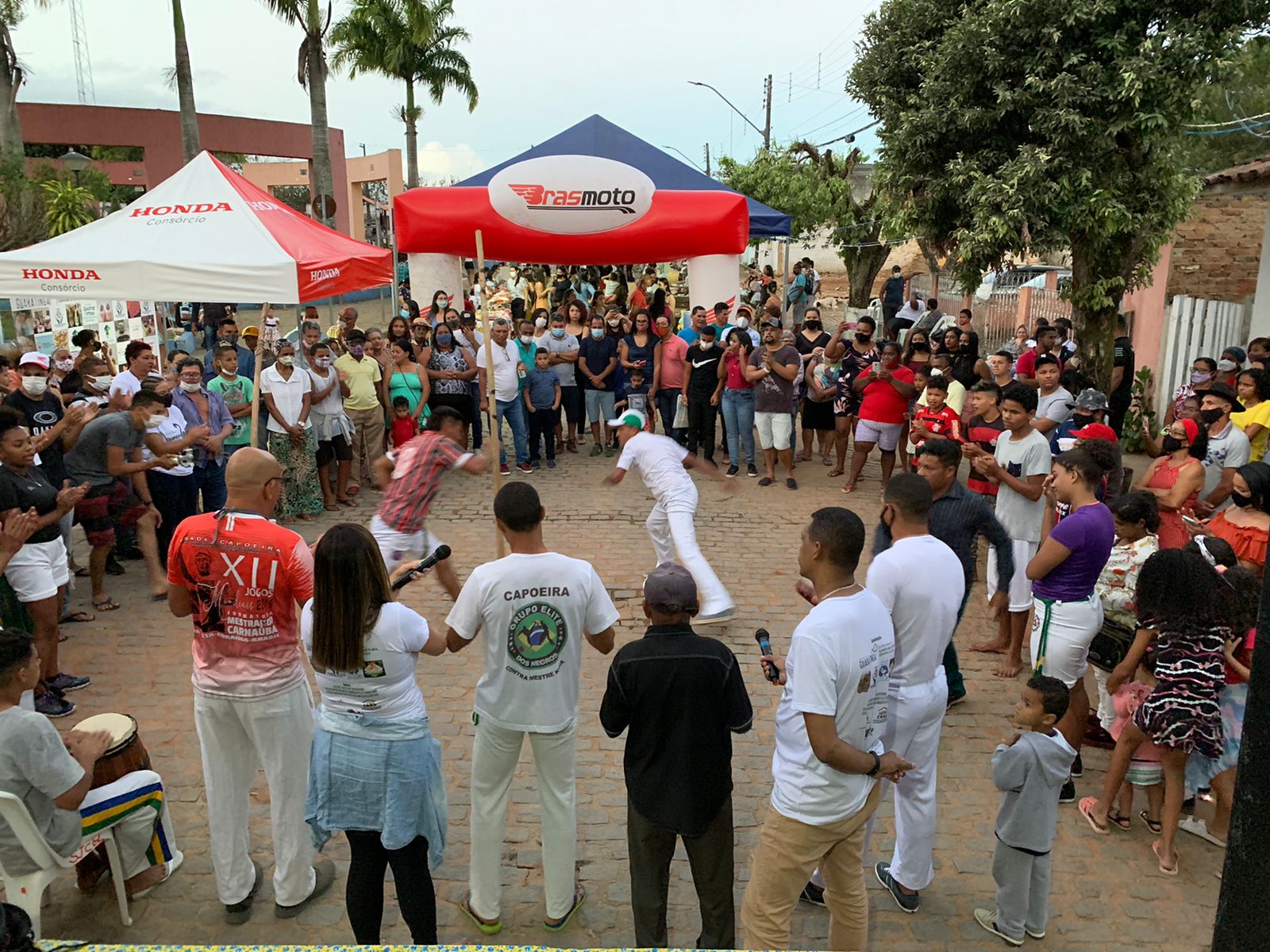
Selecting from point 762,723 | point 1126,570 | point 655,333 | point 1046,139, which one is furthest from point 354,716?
point 655,333

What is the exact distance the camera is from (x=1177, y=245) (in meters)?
13.6

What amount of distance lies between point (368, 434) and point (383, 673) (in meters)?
7.42

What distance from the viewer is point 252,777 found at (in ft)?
12.9

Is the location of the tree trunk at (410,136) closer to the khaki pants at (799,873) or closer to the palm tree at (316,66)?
the palm tree at (316,66)

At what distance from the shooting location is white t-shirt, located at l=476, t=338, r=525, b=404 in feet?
35.7

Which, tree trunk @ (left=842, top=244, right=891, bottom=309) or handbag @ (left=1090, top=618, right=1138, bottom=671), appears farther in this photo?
tree trunk @ (left=842, top=244, right=891, bottom=309)

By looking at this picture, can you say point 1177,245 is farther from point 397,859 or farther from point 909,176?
point 397,859

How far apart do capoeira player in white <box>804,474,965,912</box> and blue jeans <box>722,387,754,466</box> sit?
6975 mm

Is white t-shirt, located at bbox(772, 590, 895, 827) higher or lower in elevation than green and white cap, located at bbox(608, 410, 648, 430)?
lower

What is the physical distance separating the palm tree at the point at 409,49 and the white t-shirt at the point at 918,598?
1078 inches

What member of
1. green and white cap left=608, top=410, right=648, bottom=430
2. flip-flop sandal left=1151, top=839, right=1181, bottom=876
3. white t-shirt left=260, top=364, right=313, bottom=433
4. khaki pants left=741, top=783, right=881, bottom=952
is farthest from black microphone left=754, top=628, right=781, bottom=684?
white t-shirt left=260, top=364, right=313, bottom=433

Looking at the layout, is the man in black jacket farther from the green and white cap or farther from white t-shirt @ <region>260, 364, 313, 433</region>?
white t-shirt @ <region>260, 364, 313, 433</region>

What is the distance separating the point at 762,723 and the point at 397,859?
2.81 m

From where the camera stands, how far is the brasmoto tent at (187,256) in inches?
311
